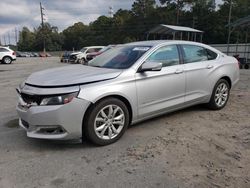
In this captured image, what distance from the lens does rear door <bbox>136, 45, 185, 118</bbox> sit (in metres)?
4.40

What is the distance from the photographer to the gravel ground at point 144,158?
309 cm

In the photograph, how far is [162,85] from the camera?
4.64 metres

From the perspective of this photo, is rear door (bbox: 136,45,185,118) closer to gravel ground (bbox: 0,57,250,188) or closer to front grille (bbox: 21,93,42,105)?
gravel ground (bbox: 0,57,250,188)

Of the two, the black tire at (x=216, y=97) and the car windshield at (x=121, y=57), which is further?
the black tire at (x=216, y=97)

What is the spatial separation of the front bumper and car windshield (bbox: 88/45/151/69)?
3.74 feet

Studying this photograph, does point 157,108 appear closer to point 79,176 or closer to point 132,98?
point 132,98

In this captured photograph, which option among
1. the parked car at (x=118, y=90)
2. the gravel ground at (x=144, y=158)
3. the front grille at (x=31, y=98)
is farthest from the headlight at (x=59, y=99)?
the gravel ground at (x=144, y=158)

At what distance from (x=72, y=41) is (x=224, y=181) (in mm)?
105818

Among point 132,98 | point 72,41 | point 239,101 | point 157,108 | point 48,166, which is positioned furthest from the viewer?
point 72,41

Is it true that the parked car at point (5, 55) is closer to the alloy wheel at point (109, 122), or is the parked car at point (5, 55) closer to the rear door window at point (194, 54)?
the rear door window at point (194, 54)

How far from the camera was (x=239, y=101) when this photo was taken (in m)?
6.62

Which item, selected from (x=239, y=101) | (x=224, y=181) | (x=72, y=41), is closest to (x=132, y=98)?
(x=224, y=181)

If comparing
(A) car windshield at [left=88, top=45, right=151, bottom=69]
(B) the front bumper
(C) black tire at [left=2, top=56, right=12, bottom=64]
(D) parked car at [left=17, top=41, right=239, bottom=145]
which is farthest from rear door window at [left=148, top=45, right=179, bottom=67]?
(C) black tire at [left=2, top=56, right=12, bottom=64]

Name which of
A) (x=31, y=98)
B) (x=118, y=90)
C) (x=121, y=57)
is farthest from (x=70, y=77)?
(x=121, y=57)
